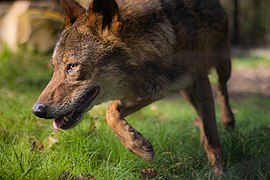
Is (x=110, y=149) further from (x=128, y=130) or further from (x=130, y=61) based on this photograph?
(x=130, y=61)

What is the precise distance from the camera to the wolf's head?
317 cm

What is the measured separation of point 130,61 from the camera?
3.42m

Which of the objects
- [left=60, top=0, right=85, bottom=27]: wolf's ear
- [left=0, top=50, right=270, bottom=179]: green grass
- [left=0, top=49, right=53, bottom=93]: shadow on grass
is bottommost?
[left=0, top=49, right=53, bottom=93]: shadow on grass

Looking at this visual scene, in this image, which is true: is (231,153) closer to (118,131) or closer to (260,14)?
(118,131)

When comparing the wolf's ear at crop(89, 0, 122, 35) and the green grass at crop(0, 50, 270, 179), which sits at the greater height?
the wolf's ear at crop(89, 0, 122, 35)

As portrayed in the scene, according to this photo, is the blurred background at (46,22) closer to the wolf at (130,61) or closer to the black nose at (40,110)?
the wolf at (130,61)

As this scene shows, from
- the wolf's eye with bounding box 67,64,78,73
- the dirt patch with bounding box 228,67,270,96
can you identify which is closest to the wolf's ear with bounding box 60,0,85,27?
the wolf's eye with bounding box 67,64,78,73

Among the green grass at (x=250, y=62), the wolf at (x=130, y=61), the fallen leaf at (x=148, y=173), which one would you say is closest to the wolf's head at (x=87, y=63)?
the wolf at (x=130, y=61)

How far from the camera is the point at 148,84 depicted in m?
3.56

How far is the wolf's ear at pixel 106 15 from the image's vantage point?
320 centimetres

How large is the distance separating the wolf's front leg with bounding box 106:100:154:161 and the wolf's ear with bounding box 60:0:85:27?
74 cm

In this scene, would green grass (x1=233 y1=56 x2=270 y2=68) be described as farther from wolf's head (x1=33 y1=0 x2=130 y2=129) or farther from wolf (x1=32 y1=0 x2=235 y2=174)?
wolf's head (x1=33 y1=0 x2=130 y2=129)

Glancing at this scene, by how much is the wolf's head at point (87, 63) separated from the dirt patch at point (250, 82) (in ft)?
14.9

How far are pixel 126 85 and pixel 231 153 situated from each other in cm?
95
